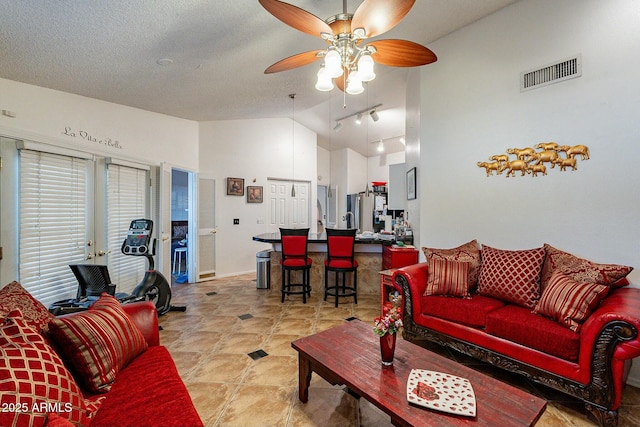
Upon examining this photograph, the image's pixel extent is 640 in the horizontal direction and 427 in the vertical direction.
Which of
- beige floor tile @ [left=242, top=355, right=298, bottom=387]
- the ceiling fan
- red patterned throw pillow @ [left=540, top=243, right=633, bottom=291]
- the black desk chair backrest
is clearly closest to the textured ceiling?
the ceiling fan

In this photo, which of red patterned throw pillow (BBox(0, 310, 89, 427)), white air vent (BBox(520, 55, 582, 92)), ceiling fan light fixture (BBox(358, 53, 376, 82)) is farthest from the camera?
white air vent (BBox(520, 55, 582, 92))

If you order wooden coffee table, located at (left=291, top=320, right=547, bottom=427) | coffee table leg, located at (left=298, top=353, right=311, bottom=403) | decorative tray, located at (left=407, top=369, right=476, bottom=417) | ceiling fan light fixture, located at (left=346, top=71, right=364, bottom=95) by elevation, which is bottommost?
coffee table leg, located at (left=298, top=353, right=311, bottom=403)

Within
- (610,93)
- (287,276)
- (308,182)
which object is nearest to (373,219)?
(308,182)

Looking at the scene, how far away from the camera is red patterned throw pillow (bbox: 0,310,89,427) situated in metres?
0.90

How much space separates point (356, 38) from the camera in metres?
2.03

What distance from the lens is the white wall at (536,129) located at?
2227mm

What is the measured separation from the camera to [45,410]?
37.9 inches

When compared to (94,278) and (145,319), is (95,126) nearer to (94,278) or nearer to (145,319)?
(94,278)

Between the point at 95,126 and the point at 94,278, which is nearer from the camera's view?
the point at 94,278

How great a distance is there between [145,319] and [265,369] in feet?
3.37

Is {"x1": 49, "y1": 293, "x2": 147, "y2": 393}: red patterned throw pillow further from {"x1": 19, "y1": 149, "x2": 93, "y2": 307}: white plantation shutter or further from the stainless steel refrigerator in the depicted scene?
the stainless steel refrigerator

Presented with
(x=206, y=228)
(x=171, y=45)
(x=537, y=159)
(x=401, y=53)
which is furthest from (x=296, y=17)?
(x=206, y=228)

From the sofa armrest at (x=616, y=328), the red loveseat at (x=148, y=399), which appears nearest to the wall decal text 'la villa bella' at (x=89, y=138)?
the red loveseat at (x=148, y=399)

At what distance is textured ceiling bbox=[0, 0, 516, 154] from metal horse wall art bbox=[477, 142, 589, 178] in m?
1.41
